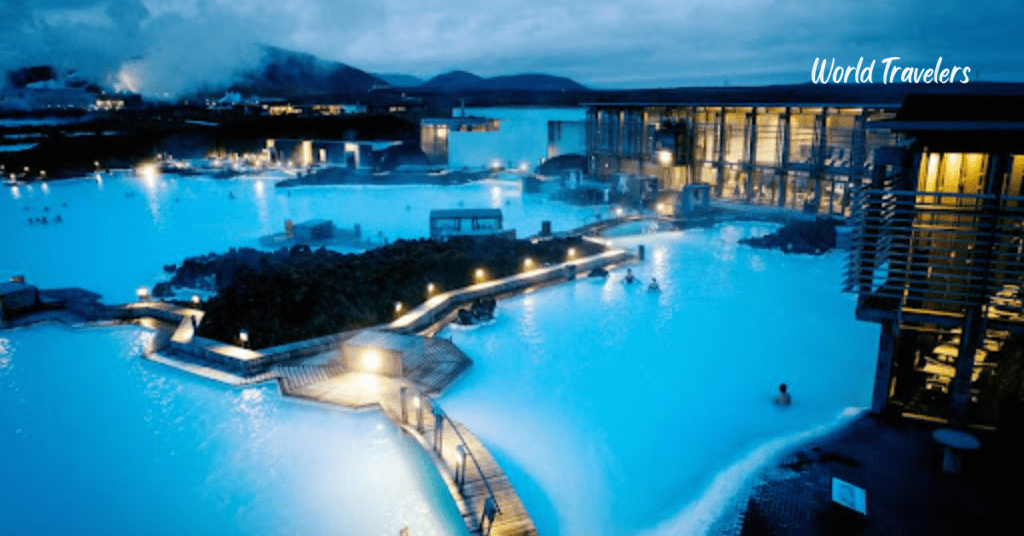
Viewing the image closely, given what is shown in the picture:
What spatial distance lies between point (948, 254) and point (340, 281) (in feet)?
55.3

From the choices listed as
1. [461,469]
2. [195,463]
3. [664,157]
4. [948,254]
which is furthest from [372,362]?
[664,157]

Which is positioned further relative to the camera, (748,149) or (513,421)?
(748,149)

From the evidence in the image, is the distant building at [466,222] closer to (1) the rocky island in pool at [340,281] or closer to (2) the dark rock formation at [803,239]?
(1) the rocky island in pool at [340,281]

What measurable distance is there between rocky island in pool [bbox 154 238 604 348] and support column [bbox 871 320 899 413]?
43.5 ft

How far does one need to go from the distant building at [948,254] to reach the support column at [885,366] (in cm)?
2

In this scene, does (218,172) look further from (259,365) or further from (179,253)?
(259,365)

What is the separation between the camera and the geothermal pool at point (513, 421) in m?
11.2

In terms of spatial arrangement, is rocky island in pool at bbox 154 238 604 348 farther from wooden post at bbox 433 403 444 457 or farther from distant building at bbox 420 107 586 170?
distant building at bbox 420 107 586 170

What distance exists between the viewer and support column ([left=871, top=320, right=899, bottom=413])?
12.0 metres

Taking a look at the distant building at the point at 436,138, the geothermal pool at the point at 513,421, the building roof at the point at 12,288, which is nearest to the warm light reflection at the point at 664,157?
the geothermal pool at the point at 513,421

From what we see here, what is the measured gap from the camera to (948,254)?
12180mm

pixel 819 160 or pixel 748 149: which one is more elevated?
pixel 748 149

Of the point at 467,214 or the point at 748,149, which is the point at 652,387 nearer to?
the point at 467,214

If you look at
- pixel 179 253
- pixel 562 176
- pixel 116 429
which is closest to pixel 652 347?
pixel 116 429
